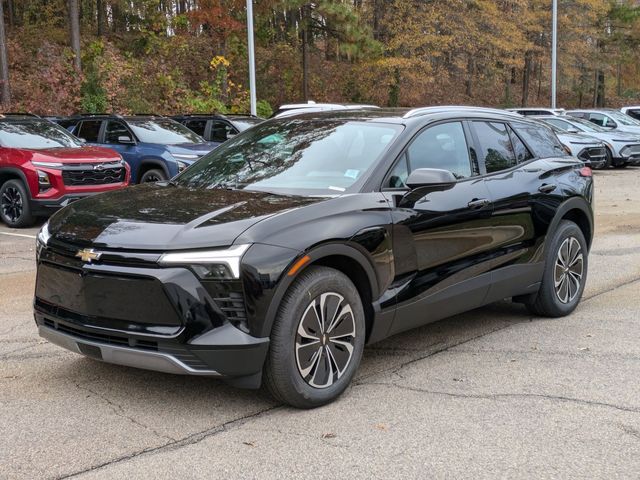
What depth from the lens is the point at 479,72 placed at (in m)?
41.8

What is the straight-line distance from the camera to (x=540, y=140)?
6492 millimetres

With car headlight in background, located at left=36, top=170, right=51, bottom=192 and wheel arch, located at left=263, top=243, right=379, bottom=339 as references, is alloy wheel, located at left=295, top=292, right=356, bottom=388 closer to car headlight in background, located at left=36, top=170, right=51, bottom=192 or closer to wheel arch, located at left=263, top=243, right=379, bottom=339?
wheel arch, located at left=263, top=243, right=379, bottom=339

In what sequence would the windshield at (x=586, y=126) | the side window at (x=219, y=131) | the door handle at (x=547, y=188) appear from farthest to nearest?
the windshield at (x=586, y=126) → the side window at (x=219, y=131) → the door handle at (x=547, y=188)

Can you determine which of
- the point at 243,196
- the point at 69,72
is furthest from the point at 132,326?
the point at 69,72

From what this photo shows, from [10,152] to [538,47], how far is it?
117 feet

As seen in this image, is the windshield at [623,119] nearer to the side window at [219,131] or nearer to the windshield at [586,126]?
the windshield at [586,126]

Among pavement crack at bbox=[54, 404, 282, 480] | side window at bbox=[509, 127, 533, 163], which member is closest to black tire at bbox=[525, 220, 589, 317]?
side window at bbox=[509, 127, 533, 163]

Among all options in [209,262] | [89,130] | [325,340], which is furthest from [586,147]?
[209,262]

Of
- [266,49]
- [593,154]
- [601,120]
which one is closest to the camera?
[593,154]

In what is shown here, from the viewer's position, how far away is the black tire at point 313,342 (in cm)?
403

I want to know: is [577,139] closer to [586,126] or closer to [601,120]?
[586,126]

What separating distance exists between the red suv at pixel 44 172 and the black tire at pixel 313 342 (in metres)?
8.63

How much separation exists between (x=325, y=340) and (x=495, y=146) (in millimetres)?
2447

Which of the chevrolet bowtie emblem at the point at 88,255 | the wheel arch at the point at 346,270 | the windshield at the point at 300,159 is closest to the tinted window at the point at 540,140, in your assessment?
the windshield at the point at 300,159
